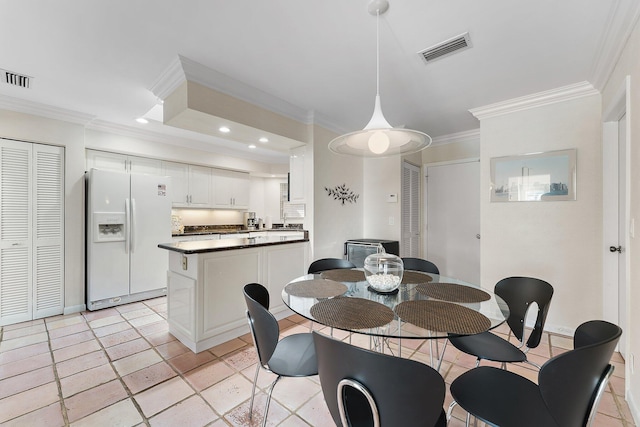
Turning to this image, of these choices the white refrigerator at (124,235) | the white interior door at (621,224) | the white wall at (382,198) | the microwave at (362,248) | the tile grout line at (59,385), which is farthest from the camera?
the white wall at (382,198)

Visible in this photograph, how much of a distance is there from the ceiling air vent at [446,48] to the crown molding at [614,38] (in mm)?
798

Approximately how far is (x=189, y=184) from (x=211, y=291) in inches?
116

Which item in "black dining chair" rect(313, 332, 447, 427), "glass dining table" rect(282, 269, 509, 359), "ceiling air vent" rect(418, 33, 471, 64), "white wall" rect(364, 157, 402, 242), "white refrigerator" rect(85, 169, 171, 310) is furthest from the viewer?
"white wall" rect(364, 157, 402, 242)

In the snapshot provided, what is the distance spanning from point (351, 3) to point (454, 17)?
695 mm

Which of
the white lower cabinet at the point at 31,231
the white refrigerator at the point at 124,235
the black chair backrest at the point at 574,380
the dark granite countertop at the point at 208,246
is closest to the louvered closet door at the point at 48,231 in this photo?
the white lower cabinet at the point at 31,231

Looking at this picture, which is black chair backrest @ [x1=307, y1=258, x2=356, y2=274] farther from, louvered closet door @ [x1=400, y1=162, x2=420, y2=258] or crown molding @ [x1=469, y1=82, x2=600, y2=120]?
crown molding @ [x1=469, y1=82, x2=600, y2=120]

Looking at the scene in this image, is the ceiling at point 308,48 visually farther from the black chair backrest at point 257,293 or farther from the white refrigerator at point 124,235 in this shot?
the black chair backrest at point 257,293

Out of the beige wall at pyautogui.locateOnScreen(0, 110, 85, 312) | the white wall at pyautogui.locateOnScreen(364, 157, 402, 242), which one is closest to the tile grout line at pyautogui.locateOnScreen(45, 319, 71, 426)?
the beige wall at pyautogui.locateOnScreen(0, 110, 85, 312)

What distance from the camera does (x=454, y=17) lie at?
5.82 feet

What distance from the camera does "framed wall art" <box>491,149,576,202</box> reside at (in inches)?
107

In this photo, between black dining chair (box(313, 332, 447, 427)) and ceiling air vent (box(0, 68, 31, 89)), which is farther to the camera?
ceiling air vent (box(0, 68, 31, 89))

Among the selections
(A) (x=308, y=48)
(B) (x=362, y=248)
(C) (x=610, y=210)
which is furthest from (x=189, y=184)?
(C) (x=610, y=210)

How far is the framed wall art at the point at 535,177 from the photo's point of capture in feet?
8.90

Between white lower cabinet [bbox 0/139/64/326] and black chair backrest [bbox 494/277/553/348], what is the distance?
4.65 m
